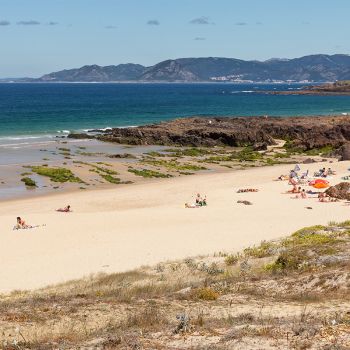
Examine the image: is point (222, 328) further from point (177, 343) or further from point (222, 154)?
point (222, 154)

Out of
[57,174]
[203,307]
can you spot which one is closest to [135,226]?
[203,307]

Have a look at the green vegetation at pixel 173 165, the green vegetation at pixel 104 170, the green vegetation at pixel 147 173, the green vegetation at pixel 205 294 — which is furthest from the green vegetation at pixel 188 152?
the green vegetation at pixel 205 294

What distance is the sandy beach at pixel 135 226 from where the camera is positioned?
19141 mm

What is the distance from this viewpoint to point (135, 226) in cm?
2503

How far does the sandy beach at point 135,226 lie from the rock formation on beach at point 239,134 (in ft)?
73.4

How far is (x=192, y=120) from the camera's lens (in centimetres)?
7619

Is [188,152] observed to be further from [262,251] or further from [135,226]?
[262,251]

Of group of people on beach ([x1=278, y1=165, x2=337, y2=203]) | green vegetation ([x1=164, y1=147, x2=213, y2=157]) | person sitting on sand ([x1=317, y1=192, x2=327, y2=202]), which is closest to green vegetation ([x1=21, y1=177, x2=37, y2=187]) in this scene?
group of people on beach ([x1=278, y1=165, x2=337, y2=203])

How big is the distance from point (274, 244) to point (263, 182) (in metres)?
20.4

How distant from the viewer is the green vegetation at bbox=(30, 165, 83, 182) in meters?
40.2

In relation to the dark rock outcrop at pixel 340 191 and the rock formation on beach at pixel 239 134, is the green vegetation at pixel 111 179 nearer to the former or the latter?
the dark rock outcrop at pixel 340 191

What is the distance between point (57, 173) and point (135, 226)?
18084 mm

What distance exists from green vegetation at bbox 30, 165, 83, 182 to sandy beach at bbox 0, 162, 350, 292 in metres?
4.42

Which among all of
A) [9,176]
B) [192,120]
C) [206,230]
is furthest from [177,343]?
[192,120]
